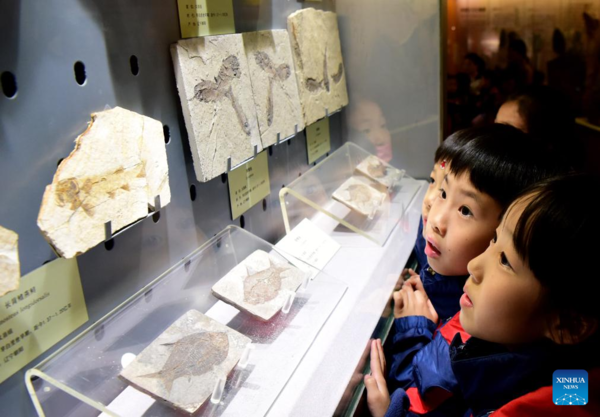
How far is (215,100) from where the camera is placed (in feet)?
3.53

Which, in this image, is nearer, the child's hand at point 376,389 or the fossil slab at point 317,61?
the child's hand at point 376,389

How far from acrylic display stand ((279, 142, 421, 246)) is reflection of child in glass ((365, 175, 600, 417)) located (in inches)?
23.9

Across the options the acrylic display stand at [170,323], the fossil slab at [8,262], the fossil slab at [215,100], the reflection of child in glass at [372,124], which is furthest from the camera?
the reflection of child in glass at [372,124]

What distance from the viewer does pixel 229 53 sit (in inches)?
44.3

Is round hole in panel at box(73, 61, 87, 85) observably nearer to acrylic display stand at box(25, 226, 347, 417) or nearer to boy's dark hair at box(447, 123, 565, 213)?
acrylic display stand at box(25, 226, 347, 417)

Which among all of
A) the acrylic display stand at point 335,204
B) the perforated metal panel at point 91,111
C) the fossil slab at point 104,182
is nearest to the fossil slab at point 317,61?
the acrylic display stand at point 335,204

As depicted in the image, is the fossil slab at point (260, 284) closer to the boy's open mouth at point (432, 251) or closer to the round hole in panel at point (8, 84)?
the boy's open mouth at point (432, 251)

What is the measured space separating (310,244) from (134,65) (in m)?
0.68

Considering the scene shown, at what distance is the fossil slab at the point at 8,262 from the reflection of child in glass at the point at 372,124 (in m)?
1.43

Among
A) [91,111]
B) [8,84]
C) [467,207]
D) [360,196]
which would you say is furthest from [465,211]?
[8,84]

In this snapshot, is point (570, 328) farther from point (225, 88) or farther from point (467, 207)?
point (225, 88)

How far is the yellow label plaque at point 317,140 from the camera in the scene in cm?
166

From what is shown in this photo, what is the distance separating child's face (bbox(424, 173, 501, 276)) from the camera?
1040 mm

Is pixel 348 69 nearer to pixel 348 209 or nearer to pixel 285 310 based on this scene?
pixel 348 209
